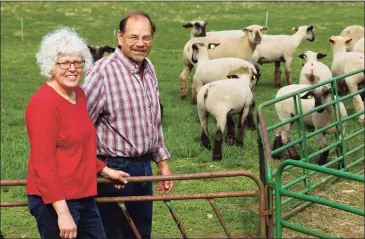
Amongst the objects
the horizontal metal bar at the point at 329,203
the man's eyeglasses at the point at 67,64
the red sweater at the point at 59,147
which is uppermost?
the man's eyeglasses at the point at 67,64

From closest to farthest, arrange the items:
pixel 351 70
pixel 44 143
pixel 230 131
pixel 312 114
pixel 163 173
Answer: pixel 44 143, pixel 163 173, pixel 312 114, pixel 230 131, pixel 351 70

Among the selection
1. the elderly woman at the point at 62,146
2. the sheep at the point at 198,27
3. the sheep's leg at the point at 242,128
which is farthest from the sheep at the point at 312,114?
the sheep at the point at 198,27

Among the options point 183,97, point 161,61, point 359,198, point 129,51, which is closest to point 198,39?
point 183,97

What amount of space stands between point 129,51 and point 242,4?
33351 millimetres

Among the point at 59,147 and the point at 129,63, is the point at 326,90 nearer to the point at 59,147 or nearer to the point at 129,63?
the point at 129,63

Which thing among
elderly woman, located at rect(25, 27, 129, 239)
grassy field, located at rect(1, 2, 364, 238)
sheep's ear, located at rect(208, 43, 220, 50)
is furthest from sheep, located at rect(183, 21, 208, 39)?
elderly woman, located at rect(25, 27, 129, 239)

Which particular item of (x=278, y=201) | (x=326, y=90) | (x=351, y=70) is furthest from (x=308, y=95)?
(x=278, y=201)

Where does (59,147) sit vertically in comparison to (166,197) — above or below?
above

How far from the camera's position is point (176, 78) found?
56.7 ft

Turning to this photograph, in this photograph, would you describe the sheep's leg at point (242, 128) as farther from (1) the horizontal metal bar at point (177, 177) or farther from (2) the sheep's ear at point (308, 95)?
(1) the horizontal metal bar at point (177, 177)

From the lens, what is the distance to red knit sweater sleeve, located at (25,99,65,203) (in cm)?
353

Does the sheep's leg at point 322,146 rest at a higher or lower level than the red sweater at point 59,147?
lower

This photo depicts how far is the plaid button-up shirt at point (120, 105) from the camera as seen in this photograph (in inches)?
163

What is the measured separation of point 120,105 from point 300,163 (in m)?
1.20
